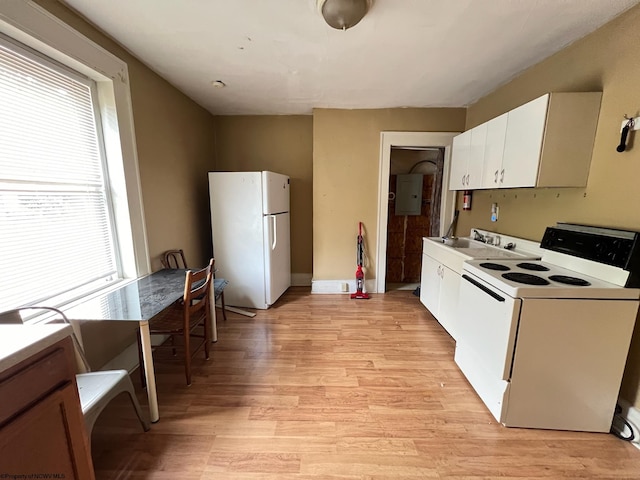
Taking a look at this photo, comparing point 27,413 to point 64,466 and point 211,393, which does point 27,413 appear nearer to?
point 64,466

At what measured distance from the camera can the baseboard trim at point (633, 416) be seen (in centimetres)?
144

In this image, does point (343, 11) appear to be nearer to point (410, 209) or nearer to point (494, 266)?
point (494, 266)

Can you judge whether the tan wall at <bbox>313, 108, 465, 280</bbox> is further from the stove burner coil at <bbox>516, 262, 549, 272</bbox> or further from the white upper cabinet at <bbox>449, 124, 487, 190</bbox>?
the stove burner coil at <bbox>516, 262, 549, 272</bbox>

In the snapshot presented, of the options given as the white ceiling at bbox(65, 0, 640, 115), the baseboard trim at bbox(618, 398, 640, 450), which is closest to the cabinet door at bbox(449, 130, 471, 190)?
the white ceiling at bbox(65, 0, 640, 115)

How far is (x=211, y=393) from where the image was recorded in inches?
72.5

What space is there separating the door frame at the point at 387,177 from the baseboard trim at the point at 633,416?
2301 millimetres

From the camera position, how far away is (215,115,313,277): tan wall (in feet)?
12.0

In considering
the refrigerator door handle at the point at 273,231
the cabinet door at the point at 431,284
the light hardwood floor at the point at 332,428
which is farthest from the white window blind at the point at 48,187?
the cabinet door at the point at 431,284

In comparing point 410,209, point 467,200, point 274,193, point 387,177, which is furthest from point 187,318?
point 410,209

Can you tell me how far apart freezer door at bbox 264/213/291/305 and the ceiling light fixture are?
1.90 m

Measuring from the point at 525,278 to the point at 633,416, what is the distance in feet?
3.03

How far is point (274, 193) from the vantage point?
Result: 308 cm

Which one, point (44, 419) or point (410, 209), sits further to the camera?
point (410, 209)

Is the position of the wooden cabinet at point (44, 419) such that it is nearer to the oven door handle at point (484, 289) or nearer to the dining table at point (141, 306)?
the dining table at point (141, 306)
